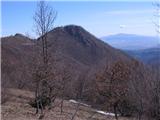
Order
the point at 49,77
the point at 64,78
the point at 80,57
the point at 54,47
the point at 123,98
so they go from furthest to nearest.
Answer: the point at 80,57
the point at 123,98
the point at 54,47
the point at 64,78
the point at 49,77

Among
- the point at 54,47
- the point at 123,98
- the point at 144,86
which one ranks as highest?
the point at 54,47

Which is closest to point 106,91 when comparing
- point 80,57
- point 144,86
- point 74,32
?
point 144,86

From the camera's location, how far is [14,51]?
86.0 metres

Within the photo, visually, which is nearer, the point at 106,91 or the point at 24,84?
the point at 106,91

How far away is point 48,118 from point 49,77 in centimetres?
250

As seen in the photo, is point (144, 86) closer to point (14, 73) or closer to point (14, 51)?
point (14, 73)

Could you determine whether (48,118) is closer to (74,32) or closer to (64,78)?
(64,78)

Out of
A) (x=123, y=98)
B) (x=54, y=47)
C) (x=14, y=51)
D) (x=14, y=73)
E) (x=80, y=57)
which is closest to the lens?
(x=54, y=47)

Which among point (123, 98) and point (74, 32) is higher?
point (74, 32)

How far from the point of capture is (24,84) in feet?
136

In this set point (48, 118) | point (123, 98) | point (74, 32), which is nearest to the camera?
point (48, 118)

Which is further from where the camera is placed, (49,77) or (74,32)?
(74,32)

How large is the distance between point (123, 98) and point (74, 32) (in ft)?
392

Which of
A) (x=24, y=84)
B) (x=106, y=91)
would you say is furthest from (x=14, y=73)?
(x=106, y=91)
